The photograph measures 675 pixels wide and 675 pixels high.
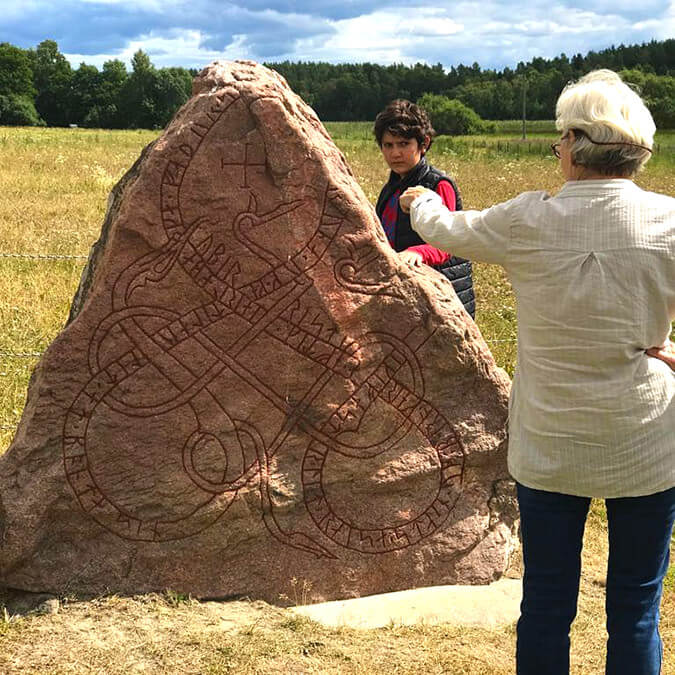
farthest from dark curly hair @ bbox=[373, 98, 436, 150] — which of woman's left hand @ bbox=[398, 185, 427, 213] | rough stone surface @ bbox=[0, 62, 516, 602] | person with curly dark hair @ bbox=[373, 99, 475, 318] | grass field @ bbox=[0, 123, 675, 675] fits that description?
grass field @ bbox=[0, 123, 675, 675]

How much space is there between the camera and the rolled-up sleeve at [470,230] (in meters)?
2.55

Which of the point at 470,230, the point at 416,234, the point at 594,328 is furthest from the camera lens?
the point at 416,234

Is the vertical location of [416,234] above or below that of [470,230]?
below

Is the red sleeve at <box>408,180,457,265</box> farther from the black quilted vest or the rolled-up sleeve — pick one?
A: the rolled-up sleeve

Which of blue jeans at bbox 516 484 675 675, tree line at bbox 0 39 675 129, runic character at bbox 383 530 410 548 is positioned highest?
tree line at bbox 0 39 675 129

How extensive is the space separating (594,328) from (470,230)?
463mm

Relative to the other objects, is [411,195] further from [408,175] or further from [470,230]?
[408,175]

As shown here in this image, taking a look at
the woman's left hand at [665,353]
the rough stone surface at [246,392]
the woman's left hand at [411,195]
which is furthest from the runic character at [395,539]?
the woman's left hand at [665,353]

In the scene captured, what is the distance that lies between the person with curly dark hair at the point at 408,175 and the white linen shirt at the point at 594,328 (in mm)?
1409

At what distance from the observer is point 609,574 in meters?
2.67

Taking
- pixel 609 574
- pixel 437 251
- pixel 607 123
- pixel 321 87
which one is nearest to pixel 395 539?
pixel 437 251

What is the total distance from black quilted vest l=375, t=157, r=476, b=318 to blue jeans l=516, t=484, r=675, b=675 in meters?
1.72

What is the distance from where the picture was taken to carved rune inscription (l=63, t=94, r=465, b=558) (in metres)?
3.58

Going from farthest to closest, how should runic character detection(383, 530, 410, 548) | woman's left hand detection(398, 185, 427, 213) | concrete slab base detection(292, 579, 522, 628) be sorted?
1. runic character detection(383, 530, 410, 548)
2. concrete slab base detection(292, 579, 522, 628)
3. woman's left hand detection(398, 185, 427, 213)
